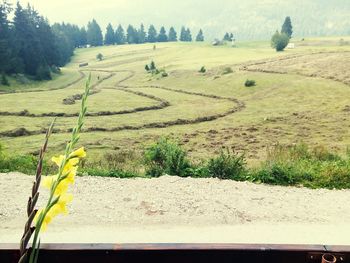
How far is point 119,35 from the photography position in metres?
194

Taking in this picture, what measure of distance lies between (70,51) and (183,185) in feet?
453

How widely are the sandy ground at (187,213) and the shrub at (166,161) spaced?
1.84m

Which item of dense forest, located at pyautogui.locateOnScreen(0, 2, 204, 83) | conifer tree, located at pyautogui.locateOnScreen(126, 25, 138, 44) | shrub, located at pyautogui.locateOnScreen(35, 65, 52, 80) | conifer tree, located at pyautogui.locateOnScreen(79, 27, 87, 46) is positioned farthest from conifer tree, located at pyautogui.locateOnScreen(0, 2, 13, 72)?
conifer tree, located at pyautogui.locateOnScreen(126, 25, 138, 44)

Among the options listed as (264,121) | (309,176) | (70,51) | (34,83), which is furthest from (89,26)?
(309,176)

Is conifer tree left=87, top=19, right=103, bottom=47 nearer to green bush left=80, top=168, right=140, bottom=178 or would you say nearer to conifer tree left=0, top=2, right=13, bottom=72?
conifer tree left=0, top=2, right=13, bottom=72

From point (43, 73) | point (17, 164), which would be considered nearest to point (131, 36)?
point (43, 73)

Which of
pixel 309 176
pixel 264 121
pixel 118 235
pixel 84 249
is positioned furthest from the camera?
pixel 264 121

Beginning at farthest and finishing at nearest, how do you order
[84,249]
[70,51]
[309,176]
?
[70,51]
[309,176]
[84,249]

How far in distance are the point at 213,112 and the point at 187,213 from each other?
31.4 metres

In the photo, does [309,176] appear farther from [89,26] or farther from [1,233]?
[89,26]

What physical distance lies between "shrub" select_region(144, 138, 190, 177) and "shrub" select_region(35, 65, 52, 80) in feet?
235

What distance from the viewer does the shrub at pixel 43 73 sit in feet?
277

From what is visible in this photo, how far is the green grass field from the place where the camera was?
31312mm

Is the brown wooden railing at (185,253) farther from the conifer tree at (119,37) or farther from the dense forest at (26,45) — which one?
the conifer tree at (119,37)
